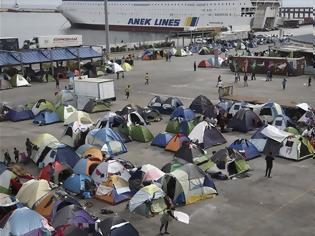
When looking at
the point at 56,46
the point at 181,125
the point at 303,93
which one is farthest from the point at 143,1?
the point at 181,125

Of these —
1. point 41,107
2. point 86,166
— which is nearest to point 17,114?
point 41,107

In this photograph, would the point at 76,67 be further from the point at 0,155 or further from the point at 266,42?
the point at 266,42

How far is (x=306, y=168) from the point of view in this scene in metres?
19.5

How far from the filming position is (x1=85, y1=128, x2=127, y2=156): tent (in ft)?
70.4

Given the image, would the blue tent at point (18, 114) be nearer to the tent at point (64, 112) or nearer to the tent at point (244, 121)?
the tent at point (64, 112)

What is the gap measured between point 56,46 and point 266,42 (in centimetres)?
4814

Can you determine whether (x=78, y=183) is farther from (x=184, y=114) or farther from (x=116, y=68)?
(x=116, y=68)

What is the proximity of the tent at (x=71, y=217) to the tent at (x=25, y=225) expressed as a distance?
1.36 feet

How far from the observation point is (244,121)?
25062 mm

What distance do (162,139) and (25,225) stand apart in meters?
10.7

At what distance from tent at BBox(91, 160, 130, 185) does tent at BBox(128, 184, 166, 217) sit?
1.80 meters

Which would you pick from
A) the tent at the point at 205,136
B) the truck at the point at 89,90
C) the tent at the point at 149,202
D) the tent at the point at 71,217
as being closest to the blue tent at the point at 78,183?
the tent at the point at 149,202

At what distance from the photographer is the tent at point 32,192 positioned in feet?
51.2

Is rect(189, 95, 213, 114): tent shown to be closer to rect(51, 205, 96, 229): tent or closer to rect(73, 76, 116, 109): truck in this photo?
rect(73, 76, 116, 109): truck
